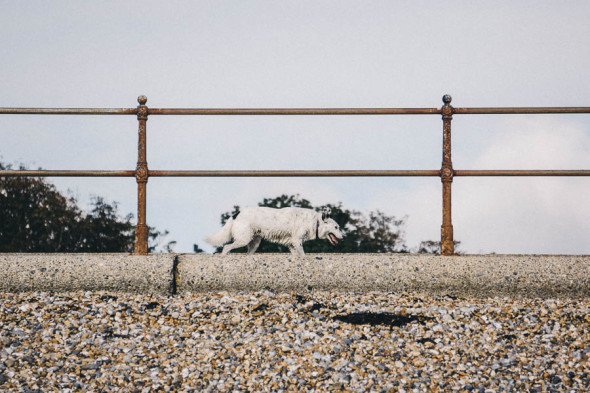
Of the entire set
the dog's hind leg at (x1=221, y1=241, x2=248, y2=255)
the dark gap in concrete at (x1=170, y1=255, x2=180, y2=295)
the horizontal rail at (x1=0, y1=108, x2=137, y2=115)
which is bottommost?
the dark gap in concrete at (x1=170, y1=255, x2=180, y2=295)

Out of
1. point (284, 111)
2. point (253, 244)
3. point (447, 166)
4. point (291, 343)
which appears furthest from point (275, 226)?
point (291, 343)

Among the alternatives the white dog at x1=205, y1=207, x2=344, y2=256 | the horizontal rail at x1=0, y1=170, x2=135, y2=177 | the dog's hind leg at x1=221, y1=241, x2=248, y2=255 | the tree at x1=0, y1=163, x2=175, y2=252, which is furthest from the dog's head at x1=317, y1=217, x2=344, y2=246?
the tree at x1=0, y1=163, x2=175, y2=252

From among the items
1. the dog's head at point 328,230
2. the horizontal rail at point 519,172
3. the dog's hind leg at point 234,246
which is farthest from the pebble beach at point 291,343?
the dog's head at point 328,230

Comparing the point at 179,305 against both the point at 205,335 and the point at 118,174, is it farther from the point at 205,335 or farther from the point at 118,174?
the point at 118,174

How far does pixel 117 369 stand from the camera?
13.8 feet

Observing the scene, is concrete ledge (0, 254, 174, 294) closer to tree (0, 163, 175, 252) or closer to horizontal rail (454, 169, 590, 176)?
horizontal rail (454, 169, 590, 176)

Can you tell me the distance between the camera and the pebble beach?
13.2 ft

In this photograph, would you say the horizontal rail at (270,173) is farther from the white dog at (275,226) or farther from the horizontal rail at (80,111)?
the white dog at (275,226)

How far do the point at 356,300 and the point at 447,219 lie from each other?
1.15 m

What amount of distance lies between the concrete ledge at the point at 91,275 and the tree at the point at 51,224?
780 centimetres

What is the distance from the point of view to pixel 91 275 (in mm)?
5242

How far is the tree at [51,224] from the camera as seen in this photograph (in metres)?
13.6

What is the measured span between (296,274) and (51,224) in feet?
32.7

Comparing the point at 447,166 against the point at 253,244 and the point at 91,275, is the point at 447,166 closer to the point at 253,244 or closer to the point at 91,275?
the point at 253,244
